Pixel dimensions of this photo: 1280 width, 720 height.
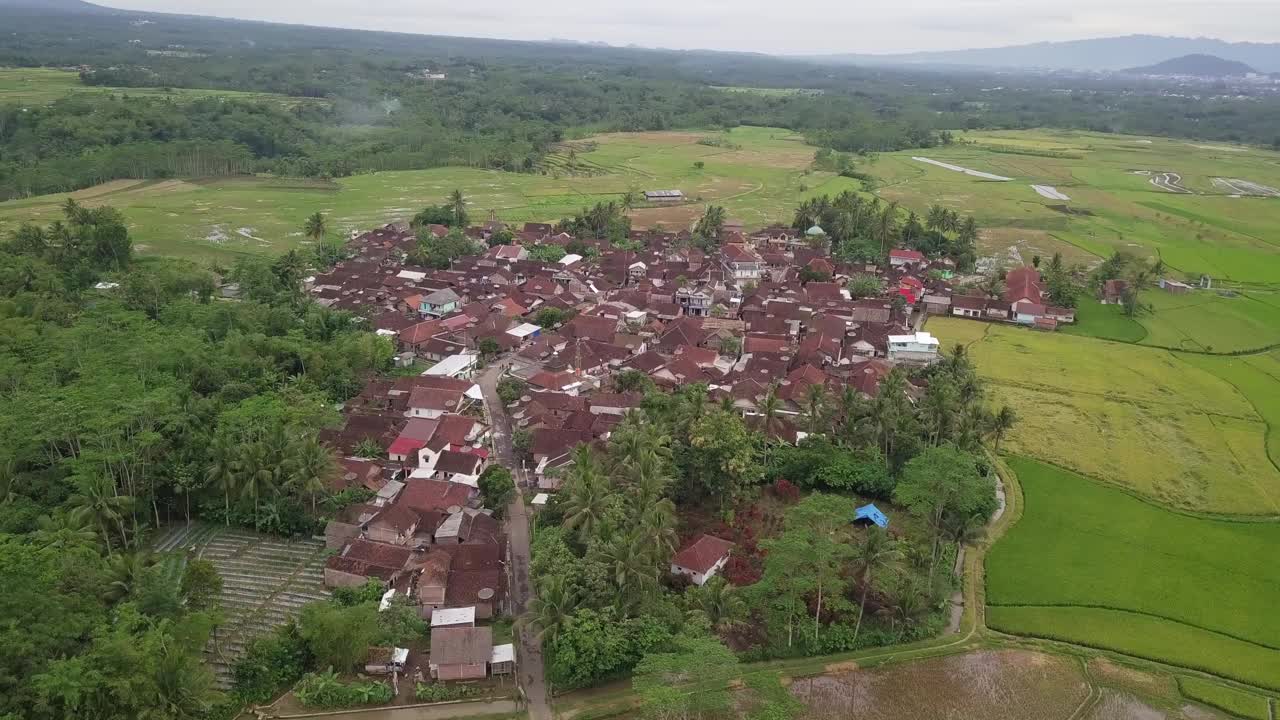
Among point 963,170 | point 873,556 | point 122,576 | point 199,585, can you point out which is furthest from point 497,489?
point 963,170

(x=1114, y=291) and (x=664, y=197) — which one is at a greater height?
(x=1114, y=291)

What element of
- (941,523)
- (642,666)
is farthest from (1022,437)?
(642,666)

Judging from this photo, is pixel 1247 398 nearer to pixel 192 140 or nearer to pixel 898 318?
pixel 898 318

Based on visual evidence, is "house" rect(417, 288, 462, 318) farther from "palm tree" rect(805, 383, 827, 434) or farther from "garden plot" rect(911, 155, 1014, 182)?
"garden plot" rect(911, 155, 1014, 182)

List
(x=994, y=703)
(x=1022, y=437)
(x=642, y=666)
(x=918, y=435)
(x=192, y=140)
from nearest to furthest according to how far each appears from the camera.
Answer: (x=642, y=666) < (x=994, y=703) < (x=918, y=435) < (x=1022, y=437) < (x=192, y=140)

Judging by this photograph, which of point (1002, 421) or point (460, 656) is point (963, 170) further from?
point (460, 656)

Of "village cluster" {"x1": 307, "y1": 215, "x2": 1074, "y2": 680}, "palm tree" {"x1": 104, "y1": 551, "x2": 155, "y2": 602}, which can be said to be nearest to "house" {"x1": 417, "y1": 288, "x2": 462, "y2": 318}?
"village cluster" {"x1": 307, "y1": 215, "x2": 1074, "y2": 680}

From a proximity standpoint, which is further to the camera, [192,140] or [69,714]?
[192,140]
